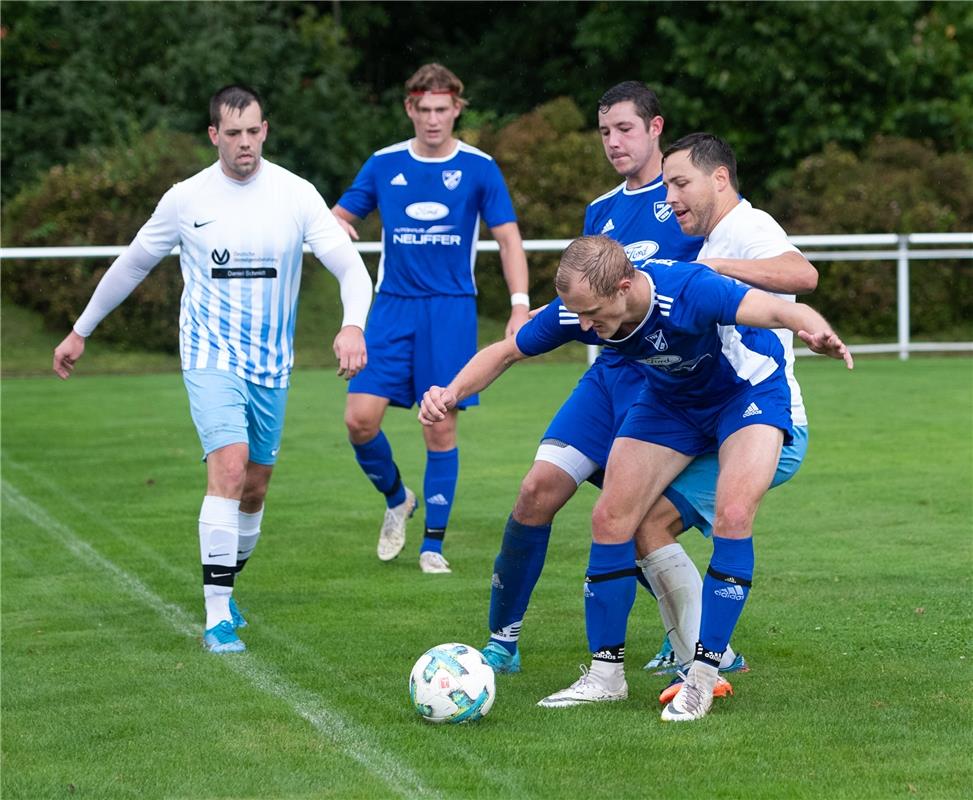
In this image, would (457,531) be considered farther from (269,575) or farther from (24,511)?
(24,511)

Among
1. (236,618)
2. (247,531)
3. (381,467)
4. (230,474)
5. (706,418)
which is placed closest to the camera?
(706,418)

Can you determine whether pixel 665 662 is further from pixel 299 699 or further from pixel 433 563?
pixel 433 563

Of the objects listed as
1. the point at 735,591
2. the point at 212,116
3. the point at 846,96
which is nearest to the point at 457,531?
the point at 212,116

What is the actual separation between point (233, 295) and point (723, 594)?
8.82 feet

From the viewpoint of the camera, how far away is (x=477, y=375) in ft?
18.1

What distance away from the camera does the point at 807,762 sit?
4.69 metres

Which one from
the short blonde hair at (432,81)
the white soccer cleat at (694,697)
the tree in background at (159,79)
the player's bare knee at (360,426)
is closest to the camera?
the white soccer cleat at (694,697)

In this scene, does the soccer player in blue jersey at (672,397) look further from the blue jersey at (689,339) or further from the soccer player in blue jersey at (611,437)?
the soccer player in blue jersey at (611,437)

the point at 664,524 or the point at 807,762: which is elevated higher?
the point at 664,524

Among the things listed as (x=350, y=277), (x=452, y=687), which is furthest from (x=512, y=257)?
(x=452, y=687)

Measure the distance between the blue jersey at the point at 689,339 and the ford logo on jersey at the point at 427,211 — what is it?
302cm

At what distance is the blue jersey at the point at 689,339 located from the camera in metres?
5.00

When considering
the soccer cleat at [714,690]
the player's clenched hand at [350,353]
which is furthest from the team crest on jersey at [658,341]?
the player's clenched hand at [350,353]

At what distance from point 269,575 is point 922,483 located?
4.46 metres
